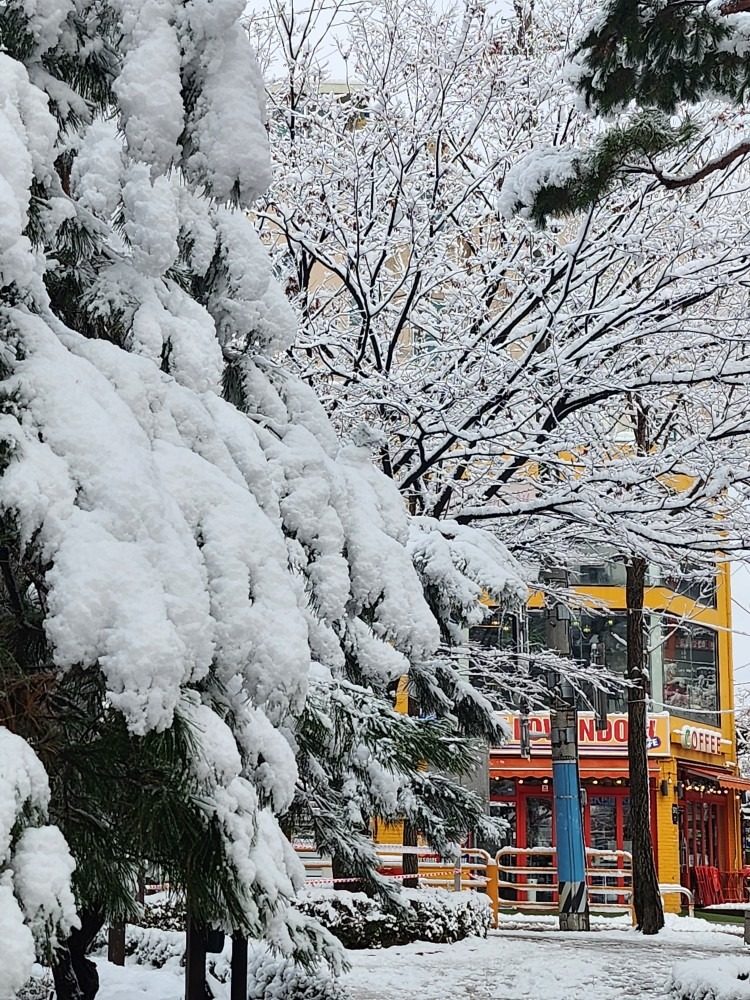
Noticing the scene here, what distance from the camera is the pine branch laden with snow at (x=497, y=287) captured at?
9.28m

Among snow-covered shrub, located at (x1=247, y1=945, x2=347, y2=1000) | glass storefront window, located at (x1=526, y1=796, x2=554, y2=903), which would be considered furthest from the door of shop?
snow-covered shrub, located at (x1=247, y1=945, x2=347, y2=1000)

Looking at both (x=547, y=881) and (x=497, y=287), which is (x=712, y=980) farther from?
(x=547, y=881)

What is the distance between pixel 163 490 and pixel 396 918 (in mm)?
9377

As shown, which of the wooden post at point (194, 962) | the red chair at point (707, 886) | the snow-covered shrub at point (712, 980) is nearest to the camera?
the wooden post at point (194, 962)

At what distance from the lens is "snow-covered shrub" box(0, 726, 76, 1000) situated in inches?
87.4

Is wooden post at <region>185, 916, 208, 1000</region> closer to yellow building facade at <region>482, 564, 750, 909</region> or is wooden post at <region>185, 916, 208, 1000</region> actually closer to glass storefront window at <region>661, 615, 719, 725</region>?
yellow building facade at <region>482, 564, 750, 909</region>

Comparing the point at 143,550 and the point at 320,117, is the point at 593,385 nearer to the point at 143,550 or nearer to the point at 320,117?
the point at 320,117

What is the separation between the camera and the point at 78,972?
6.73m

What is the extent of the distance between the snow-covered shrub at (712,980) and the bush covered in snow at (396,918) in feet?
8.27

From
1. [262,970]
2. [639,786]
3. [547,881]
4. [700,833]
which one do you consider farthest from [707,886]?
[262,970]

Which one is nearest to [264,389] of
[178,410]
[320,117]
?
[178,410]

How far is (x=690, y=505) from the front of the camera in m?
9.61

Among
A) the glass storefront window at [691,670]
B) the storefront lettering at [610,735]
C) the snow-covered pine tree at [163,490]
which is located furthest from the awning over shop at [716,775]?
the snow-covered pine tree at [163,490]

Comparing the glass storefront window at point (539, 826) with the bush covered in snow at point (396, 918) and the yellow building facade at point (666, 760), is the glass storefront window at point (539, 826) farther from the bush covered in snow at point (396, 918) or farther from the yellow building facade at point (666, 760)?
the bush covered in snow at point (396, 918)
